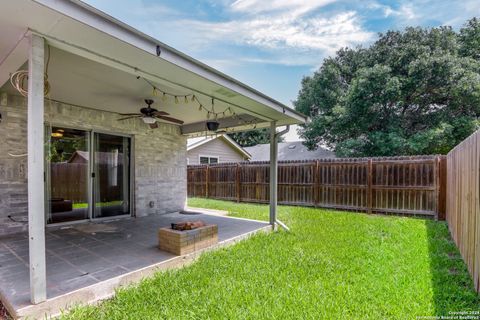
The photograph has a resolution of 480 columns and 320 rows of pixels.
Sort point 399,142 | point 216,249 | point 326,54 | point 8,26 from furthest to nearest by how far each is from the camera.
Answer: point 326,54
point 399,142
point 216,249
point 8,26

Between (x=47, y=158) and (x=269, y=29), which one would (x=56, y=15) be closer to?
(x=47, y=158)

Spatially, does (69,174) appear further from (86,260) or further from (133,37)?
(133,37)

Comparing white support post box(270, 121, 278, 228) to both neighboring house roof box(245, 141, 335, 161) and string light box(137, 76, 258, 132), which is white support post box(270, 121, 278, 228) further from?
neighboring house roof box(245, 141, 335, 161)

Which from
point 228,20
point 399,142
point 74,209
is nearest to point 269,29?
point 228,20

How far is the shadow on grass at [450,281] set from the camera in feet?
7.87

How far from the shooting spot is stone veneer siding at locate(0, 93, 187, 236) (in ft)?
14.7

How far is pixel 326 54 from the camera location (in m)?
16.2

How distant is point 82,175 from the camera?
18.5 feet

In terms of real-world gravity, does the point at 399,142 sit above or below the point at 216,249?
above

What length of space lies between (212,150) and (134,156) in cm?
820

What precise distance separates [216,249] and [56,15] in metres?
3.39

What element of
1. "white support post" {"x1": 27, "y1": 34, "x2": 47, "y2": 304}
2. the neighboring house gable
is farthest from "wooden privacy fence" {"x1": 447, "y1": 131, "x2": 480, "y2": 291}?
the neighboring house gable

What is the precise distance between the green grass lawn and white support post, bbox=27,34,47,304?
1.54 feet

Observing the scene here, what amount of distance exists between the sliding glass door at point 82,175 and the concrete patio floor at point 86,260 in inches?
21.5
